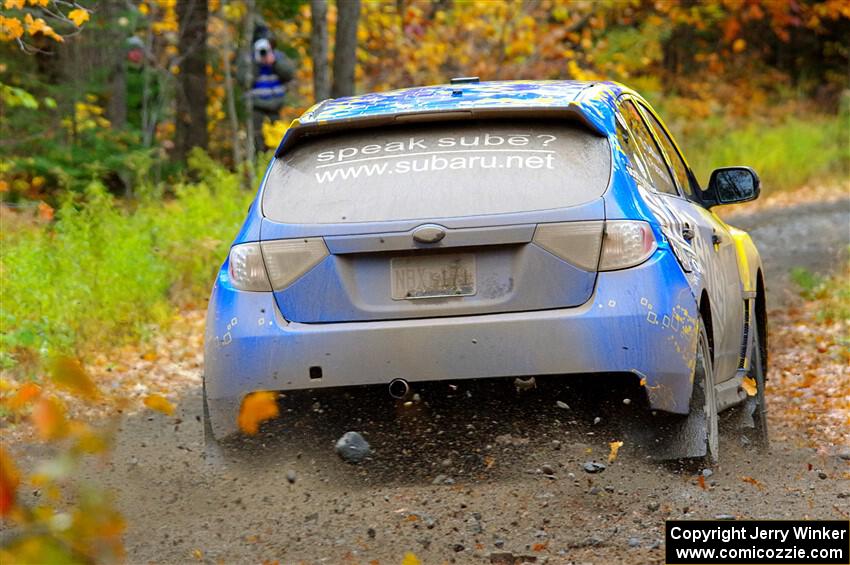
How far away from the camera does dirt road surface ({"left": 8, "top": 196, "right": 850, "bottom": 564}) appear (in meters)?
4.93

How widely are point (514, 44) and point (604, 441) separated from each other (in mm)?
19792

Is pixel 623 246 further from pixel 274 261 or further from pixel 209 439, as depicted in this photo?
pixel 209 439

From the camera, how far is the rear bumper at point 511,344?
4941 millimetres

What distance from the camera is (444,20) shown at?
25.8 meters

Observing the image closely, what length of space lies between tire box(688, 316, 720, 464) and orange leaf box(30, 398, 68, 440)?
9.72 feet

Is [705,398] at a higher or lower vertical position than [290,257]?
lower

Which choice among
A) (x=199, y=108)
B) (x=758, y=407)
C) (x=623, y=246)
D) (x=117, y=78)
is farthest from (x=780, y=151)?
(x=623, y=246)

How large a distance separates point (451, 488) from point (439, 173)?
1.22 metres

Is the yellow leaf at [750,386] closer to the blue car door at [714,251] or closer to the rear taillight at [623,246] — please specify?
the blue car door at [714,251]

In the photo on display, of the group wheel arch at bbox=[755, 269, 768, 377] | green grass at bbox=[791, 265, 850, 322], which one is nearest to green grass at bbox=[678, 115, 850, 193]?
green grass at bbox=[791, 265, 850, 322]

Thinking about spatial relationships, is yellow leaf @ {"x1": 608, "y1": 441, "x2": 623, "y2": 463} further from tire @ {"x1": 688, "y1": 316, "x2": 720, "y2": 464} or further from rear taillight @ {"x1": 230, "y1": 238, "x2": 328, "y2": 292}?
rear taillight @ {"x1": 230, "y1": 238, "x2": 328, "y2": 292}

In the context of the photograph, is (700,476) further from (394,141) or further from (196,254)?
(196,254)

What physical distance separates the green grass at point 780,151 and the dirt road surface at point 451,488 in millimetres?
16451

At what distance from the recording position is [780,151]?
76.1 feet
